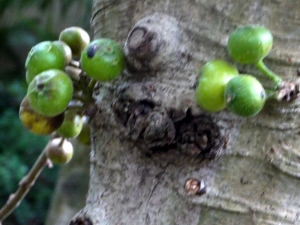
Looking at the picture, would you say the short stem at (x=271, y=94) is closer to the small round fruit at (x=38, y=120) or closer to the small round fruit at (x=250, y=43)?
the small round fruit at (x=250, y=43)

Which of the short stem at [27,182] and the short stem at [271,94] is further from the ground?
the short stem at [271,94]

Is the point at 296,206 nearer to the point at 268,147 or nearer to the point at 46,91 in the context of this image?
the point at 268,147

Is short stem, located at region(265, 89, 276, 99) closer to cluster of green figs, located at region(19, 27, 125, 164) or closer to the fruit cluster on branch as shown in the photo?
the fruit cluster on branch

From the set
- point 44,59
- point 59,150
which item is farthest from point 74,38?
point 59,150

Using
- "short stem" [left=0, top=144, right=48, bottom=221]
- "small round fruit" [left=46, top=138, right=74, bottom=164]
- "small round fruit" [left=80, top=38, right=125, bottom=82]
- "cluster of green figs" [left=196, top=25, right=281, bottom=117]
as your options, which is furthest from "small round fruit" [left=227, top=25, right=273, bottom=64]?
"short stem" [left=0, top=144, right=48, bottom=221]

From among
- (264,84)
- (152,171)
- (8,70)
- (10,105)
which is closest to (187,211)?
(152,171)

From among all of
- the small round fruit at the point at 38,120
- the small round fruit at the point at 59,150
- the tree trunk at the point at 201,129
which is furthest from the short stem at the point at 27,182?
the tree trunk at the point at 201,129
